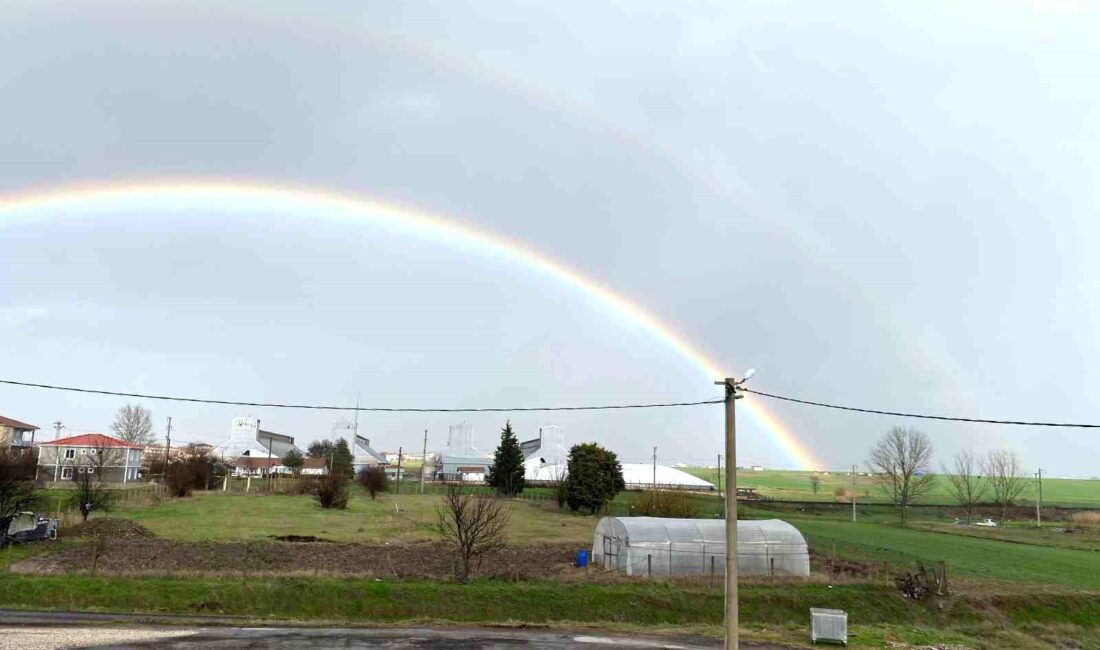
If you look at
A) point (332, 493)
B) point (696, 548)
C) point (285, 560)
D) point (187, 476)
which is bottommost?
point (285, 560)

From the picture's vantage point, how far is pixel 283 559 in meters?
40.2

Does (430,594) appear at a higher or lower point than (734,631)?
lower

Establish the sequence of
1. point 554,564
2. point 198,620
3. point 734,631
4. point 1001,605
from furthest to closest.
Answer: point 554,564 → point 1001,605 → point 198,620 → point 734,631

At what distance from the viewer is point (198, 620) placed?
93.7 feet

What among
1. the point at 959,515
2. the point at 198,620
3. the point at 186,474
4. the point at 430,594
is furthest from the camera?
the point at 959,515

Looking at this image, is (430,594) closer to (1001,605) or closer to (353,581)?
(353,581)

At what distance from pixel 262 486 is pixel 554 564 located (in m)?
72.3

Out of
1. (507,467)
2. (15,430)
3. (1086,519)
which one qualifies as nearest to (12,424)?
(15,430)

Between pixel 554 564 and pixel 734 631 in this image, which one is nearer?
pixel 734 631

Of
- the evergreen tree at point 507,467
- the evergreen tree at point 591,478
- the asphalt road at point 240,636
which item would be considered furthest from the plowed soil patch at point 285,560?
the evergreen tree at point 507,467

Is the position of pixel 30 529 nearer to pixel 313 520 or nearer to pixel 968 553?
pixel 313 520

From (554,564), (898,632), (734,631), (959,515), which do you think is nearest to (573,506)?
(554,564)

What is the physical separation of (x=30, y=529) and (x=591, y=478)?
49.9 m

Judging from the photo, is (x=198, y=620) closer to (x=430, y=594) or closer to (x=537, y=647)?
(x=430, y=594)
